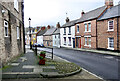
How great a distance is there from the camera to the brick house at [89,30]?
24781mm

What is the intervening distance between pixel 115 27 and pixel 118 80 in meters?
15.3

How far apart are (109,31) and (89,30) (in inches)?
240

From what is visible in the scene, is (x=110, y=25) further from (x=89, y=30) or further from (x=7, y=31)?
(x=7, y=31)

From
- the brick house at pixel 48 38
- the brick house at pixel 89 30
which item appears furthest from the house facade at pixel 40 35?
the brick house at pixel 89 30

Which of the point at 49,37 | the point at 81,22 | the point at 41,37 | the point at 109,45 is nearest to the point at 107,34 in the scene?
the point at 109,45

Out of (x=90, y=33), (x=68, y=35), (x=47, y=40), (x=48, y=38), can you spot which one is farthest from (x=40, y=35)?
(x=90, y=33)

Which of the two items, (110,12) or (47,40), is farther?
(47,40)

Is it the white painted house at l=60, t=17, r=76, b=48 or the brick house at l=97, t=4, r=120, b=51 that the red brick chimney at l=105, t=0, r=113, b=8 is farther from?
the white painted house at l=60, t=17, r=76, b=48

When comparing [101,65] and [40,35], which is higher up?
[40,35]

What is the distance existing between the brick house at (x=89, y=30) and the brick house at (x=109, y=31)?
1.04 metres

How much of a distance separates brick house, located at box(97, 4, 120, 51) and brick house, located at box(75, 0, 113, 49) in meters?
1.04

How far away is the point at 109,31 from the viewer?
21.1m

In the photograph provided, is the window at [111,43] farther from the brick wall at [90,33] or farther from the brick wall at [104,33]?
the brick wall at [90,33]

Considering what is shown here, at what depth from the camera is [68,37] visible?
36312mm
